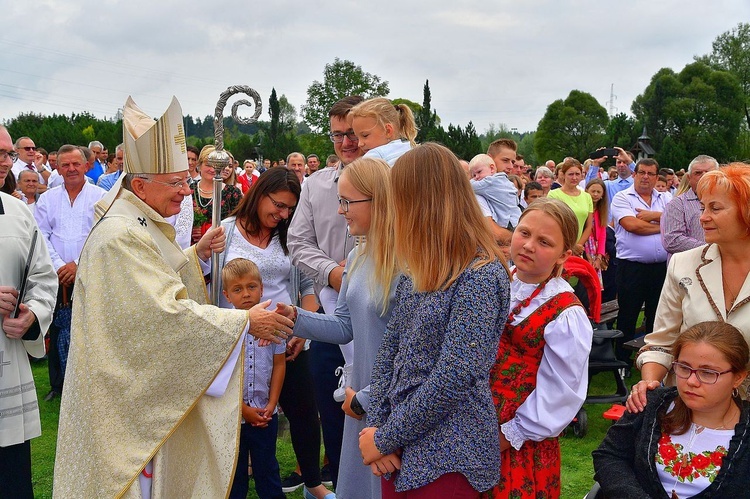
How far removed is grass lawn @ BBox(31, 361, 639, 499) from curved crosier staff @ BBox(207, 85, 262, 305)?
175 cm

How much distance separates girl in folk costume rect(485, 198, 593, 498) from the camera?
2.82 meters

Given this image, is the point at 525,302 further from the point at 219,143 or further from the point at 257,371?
the point at 219,143

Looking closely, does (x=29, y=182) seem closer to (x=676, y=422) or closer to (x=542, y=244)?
(x=542, y=244)

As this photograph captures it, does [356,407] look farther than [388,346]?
Yes

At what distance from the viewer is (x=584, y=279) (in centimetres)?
510

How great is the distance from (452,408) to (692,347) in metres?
1.07

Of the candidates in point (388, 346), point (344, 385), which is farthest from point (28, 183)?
point (388, 346)

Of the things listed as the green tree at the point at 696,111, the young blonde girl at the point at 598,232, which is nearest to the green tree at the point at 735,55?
the green tree at the point at 696,111

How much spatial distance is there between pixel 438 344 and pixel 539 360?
61cm

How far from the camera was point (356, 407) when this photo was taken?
309 cm

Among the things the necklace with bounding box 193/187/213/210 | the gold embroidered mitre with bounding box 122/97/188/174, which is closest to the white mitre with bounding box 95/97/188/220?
the gold embroidered mitre with bounding box 122/97/188/174

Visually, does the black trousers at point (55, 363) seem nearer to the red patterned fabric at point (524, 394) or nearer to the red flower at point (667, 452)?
the red patterned fabric at point (524, 394)

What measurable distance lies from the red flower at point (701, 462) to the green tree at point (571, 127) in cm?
→ 5676

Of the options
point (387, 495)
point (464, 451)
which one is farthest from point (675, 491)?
point (387, 495)
